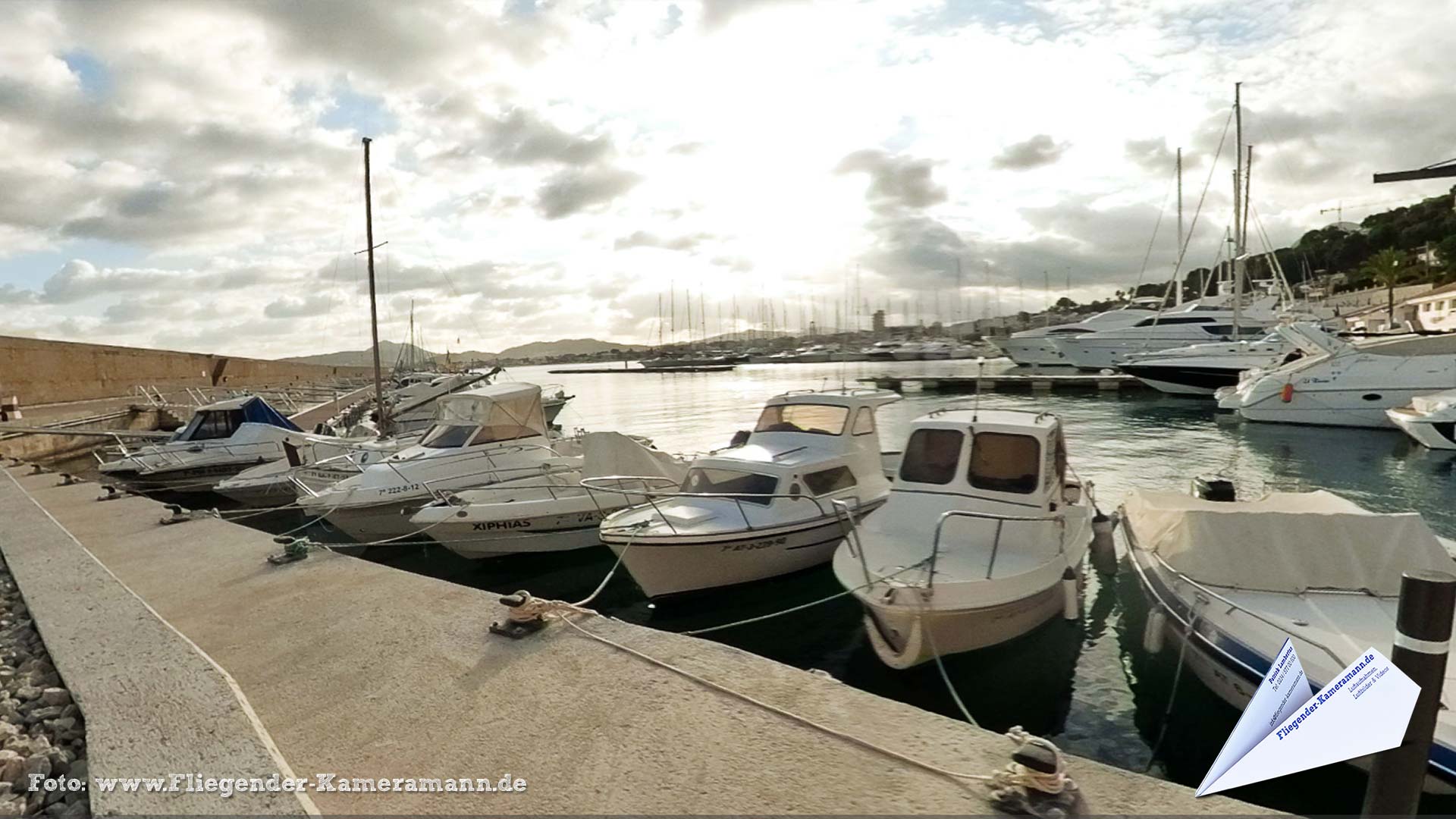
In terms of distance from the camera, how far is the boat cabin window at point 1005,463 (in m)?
8.60

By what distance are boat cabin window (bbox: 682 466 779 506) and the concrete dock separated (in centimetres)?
470

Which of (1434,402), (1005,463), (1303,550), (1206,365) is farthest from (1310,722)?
(1206,365)

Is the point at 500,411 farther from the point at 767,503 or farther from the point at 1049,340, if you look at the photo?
the point at 1049,340

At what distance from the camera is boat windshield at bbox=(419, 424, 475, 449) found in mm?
14423

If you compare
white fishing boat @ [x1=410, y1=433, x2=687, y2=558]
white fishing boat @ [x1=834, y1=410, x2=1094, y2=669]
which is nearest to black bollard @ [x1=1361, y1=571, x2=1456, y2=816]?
white fishing boat @ [x1=834, y1=410, x2=1094, y2=669]

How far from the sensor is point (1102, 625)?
29.7 feet

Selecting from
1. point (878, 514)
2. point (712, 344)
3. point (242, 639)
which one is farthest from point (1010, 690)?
point (712, 344)

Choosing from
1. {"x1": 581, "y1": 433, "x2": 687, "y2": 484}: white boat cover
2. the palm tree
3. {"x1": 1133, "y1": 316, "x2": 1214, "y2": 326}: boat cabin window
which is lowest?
{"x1": 581, "y1": 433, "x2": 687, "y2": 484}: white boat cover

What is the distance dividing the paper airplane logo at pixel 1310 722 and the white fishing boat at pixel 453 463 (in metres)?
12.2

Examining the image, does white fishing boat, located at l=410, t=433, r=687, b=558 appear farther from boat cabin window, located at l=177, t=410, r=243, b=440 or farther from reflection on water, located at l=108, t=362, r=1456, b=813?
boat cabin window, located at l=177, t=410, r=243, b=440

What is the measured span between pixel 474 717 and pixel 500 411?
11.3m

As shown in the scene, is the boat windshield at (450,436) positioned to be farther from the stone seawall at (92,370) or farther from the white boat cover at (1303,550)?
the stone seawall at (92,370)

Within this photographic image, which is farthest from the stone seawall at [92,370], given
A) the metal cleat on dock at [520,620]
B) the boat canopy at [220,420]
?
the metal cleat on dock at [520,620]

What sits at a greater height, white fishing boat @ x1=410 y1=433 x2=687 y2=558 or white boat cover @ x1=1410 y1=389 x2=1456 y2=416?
white boat cover @ x1=1410 y1=389 x2=1456 y2=416
